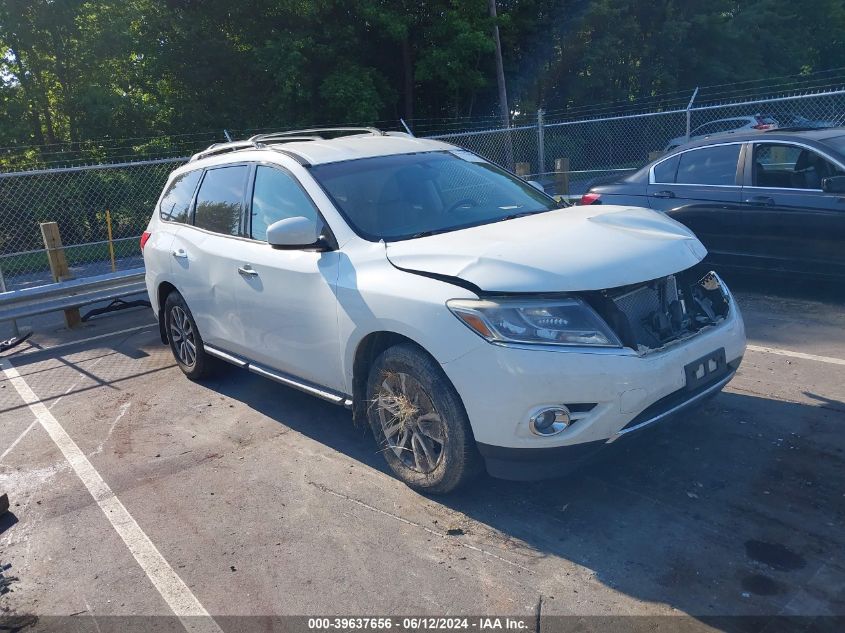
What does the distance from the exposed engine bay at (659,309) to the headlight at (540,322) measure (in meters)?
0.09

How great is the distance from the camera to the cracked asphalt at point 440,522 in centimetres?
335

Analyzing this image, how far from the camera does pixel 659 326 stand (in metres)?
3.98

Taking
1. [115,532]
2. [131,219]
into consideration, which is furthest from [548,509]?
[131,219]

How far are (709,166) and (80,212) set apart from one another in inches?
526

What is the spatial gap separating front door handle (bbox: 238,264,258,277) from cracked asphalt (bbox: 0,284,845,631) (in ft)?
3.68

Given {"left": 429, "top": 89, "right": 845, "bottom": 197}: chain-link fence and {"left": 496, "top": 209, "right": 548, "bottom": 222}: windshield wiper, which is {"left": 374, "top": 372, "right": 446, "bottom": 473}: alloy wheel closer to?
{"left": 496, "top": 209, "right": 548, "bottom": 222}: windshield wiper

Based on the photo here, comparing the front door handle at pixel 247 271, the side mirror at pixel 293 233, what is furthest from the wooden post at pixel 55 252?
the side mirror at pixel 293 233

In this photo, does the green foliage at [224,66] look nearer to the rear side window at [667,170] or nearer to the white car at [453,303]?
the rear side window at [667,170]

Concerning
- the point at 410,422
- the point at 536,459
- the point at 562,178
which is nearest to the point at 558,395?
the point at 536,459

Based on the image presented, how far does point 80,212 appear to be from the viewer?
1656 centimetres

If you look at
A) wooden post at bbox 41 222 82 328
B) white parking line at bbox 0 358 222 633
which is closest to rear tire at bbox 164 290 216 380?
white parking line at bbox 0 358 222 633

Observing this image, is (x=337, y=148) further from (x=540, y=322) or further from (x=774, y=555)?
(x=774, y=555)

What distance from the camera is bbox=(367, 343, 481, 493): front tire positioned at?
390 cm

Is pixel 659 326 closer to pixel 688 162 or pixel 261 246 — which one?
pixel 261 246
